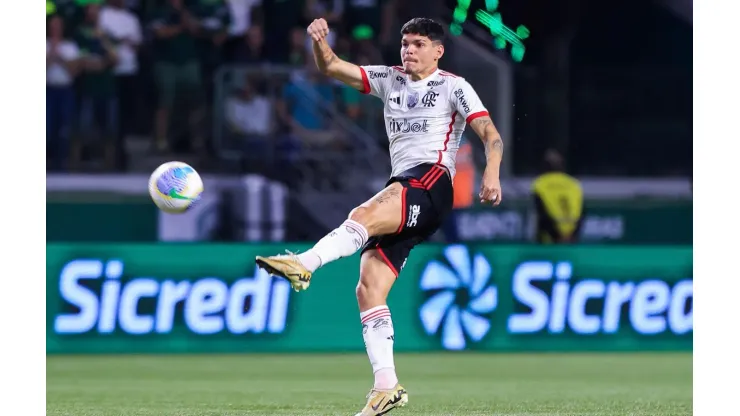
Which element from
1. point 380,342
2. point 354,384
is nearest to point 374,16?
point 354,384

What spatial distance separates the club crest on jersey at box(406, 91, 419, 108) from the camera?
7975mm

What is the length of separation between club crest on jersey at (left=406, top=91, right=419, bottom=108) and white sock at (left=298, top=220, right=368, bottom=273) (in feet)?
2.98

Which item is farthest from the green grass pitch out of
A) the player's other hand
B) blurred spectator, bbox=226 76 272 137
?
blurred spectator, bbox=226 76 272 137

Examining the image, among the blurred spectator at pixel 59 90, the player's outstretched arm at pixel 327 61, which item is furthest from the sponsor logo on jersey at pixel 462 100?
the blurred spectator at pixel 59 90

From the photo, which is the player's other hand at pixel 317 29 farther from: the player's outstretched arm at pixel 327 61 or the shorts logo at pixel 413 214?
the shorts logo at pixel 413 214

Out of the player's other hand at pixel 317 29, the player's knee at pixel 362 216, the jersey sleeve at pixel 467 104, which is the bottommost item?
the player's knee at pixel 362 216

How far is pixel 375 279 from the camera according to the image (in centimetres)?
788

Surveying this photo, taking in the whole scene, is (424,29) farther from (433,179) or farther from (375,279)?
(375,279)

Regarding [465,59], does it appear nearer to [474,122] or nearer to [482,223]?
[482,223]

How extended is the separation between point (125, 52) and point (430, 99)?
9.64 meters

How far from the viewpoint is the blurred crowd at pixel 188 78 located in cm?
1648

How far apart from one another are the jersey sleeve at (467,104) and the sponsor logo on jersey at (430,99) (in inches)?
4.0

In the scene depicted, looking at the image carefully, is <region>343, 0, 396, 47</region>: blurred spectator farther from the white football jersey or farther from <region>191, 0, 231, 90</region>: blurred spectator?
the white football jersey

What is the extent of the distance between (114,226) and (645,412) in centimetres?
867
